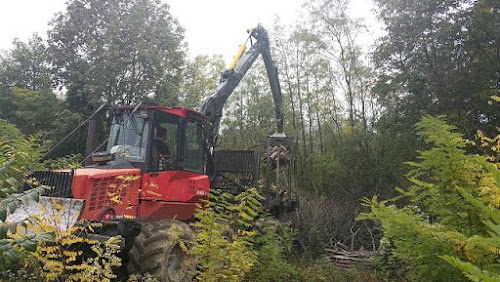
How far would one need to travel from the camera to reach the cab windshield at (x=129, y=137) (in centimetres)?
653

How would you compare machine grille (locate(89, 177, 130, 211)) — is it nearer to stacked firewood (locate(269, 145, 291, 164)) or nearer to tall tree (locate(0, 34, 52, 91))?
stacked firewood (locate(269, 145, 291, 164))

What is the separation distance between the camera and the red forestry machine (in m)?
5.58

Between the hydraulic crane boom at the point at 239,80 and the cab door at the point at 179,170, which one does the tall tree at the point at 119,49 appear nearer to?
the hydraulic crane boom at the point at 239,80

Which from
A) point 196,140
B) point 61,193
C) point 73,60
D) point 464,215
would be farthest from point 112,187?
point 73,60

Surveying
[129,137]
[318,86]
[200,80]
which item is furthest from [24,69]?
[129,137]

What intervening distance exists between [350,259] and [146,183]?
21.2 ft

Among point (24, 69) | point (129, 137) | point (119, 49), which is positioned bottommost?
point (129, 137)

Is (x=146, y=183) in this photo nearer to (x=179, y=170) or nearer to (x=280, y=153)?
(x=179, y=170)

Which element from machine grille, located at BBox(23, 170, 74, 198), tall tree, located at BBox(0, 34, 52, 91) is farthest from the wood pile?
tall tree, located at BBox(0, 34, 52, 91)

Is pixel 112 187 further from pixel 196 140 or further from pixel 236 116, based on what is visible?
pixel 236 116

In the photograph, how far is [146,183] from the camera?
6336 millimetres

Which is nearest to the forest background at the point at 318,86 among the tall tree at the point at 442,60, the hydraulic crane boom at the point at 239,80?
the tall tree at the point at 442,60

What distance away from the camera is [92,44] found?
18.6 metres

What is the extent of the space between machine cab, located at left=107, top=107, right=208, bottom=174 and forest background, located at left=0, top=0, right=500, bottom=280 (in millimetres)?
5922
